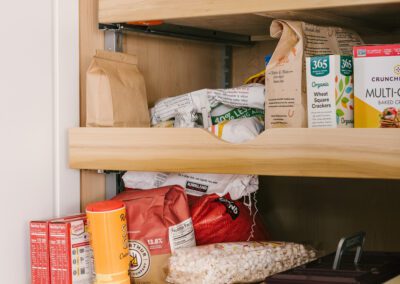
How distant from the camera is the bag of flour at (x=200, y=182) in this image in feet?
4.72

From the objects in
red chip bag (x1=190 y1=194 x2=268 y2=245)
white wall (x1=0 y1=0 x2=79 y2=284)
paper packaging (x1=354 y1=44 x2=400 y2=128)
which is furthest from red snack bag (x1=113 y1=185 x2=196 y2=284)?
paper packaging (x1=354 y1=44 x2=400 y2=128)

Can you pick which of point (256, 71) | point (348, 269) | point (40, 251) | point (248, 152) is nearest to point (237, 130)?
point (248, 152)

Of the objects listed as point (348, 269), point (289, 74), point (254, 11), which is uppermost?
point (254, 11)

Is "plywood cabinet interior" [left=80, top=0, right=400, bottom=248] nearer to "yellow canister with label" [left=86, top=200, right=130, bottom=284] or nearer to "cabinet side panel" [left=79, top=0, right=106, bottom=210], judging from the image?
"cabinet side panel" [left=79, top=0, right=106, bottom=210]

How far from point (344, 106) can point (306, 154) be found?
0.38 feet

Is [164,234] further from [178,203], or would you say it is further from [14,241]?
[14,241]

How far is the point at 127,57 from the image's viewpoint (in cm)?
140

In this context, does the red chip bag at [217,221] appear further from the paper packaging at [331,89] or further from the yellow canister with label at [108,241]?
the paper packaging at [331,89]

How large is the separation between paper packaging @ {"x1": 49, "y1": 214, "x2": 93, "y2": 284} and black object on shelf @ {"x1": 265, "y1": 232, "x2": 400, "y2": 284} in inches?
14.4

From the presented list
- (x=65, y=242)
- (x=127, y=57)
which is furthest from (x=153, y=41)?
(x=65, y=242)

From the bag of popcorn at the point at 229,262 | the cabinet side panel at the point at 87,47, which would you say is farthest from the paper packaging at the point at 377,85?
the cabinet side panel at the point at 87,47

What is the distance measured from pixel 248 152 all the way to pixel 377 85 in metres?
0.25

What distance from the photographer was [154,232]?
1312mm

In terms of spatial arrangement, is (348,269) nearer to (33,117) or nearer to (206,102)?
(206,102)
